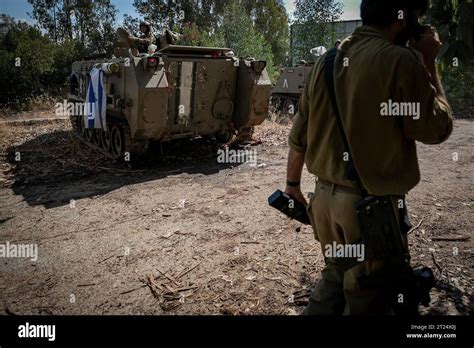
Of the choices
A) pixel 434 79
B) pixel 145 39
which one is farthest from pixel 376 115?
pixel 145 39

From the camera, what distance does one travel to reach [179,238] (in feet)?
14.1

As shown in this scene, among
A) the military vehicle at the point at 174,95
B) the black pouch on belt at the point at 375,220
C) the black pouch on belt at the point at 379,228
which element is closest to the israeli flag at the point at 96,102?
the military vehicle at the point at 174,95

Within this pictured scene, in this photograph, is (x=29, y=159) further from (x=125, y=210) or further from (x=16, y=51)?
(x=16, y=51)

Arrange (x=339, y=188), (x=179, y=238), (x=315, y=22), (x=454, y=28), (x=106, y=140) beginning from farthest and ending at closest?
(x=315, y=22)
(x=106, y=140)
(x=179, y=238)
(x=454, y=28)
(x=339, y=188)

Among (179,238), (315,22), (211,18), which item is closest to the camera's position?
(179,238)

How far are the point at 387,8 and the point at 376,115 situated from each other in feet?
1.57

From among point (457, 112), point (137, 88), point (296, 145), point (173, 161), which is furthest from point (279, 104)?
point (296, 145)

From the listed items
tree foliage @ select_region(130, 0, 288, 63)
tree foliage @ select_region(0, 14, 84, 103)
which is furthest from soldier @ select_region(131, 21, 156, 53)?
tree foliage @ select_region(0, 14, 84, 103)

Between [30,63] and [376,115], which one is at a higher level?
[30,63]

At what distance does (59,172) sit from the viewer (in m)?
7.09

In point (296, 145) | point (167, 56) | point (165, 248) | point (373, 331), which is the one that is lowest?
point (165, 248)

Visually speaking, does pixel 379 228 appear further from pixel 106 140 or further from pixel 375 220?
pixel 106 140

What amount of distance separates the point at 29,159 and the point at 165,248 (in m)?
5.29

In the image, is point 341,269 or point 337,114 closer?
point 337,114
